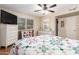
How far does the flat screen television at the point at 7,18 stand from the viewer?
1490mm

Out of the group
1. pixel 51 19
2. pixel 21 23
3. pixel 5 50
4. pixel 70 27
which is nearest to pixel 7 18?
pixel 21 23

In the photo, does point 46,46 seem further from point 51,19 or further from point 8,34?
point 8,34

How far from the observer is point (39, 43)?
5.24ft

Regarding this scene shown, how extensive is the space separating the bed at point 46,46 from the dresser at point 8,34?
0.09 metres

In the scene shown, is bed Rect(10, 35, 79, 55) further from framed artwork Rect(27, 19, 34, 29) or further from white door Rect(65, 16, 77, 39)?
framed artwork Rect(27, 19, 34, 29)

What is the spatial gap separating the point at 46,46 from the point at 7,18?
2.24 ft

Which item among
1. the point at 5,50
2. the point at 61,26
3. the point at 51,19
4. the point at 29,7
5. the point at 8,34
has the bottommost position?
the point at 5,50

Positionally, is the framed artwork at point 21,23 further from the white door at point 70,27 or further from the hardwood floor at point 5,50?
the white door at point 70,27

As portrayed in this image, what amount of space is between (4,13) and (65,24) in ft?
2.96

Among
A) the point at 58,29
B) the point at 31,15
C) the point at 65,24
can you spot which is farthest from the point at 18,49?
the point at 65,24

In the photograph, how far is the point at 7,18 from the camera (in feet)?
5.05

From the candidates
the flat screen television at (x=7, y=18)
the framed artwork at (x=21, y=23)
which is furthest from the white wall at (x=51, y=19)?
the flat screen television at (x=7, y=18)

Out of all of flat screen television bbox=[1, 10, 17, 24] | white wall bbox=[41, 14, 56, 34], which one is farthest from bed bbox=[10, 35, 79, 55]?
flat screen television bbox=[1, 10, 17, 24]
